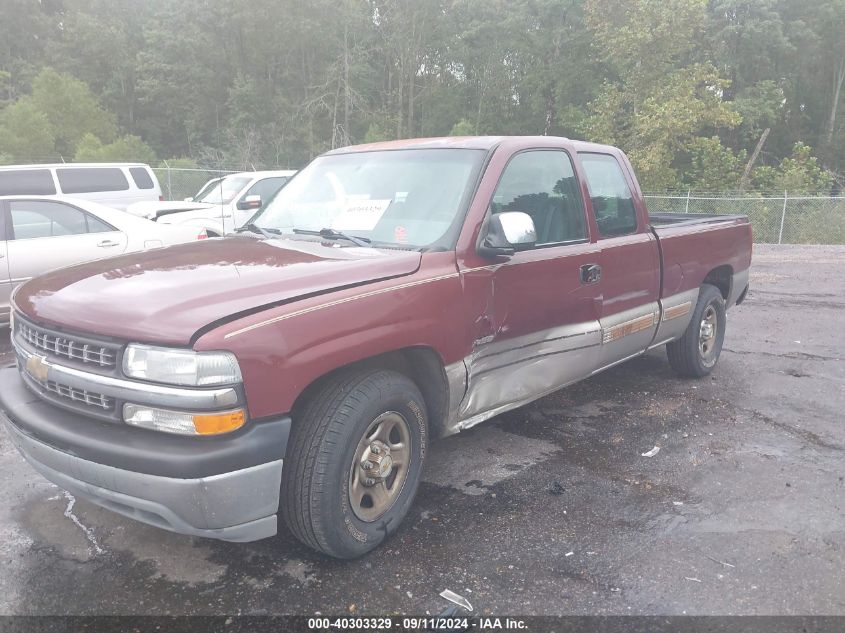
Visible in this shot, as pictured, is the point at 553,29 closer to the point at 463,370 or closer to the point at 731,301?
the point at 731,301

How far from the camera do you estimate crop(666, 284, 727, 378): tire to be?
18.3 feet

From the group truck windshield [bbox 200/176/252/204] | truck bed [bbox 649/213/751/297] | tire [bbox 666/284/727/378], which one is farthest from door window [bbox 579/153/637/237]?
truck windshield [bbox 200/176/252/204]

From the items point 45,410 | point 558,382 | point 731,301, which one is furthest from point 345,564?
point 731,301

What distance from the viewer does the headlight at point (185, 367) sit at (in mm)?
2438

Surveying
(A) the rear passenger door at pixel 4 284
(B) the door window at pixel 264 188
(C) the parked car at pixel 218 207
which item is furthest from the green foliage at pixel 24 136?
(A) the rear passenger door at pixel 4 284

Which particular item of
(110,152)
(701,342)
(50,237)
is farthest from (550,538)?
(110,152)

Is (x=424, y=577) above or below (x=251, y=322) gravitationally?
below

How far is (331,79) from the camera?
35.7 m

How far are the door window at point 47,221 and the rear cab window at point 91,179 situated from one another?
611cm

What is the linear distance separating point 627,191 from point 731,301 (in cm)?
200

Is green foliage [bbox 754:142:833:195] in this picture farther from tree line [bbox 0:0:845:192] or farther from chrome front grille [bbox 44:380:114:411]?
chrome front grille [bbox 44:380:114:411]

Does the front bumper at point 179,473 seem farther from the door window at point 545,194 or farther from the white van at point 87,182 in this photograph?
the white van at point 87,182

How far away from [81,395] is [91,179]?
40.5ft

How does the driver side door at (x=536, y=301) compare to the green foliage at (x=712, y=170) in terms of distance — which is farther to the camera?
the green foliage at (x=712, y=170)
